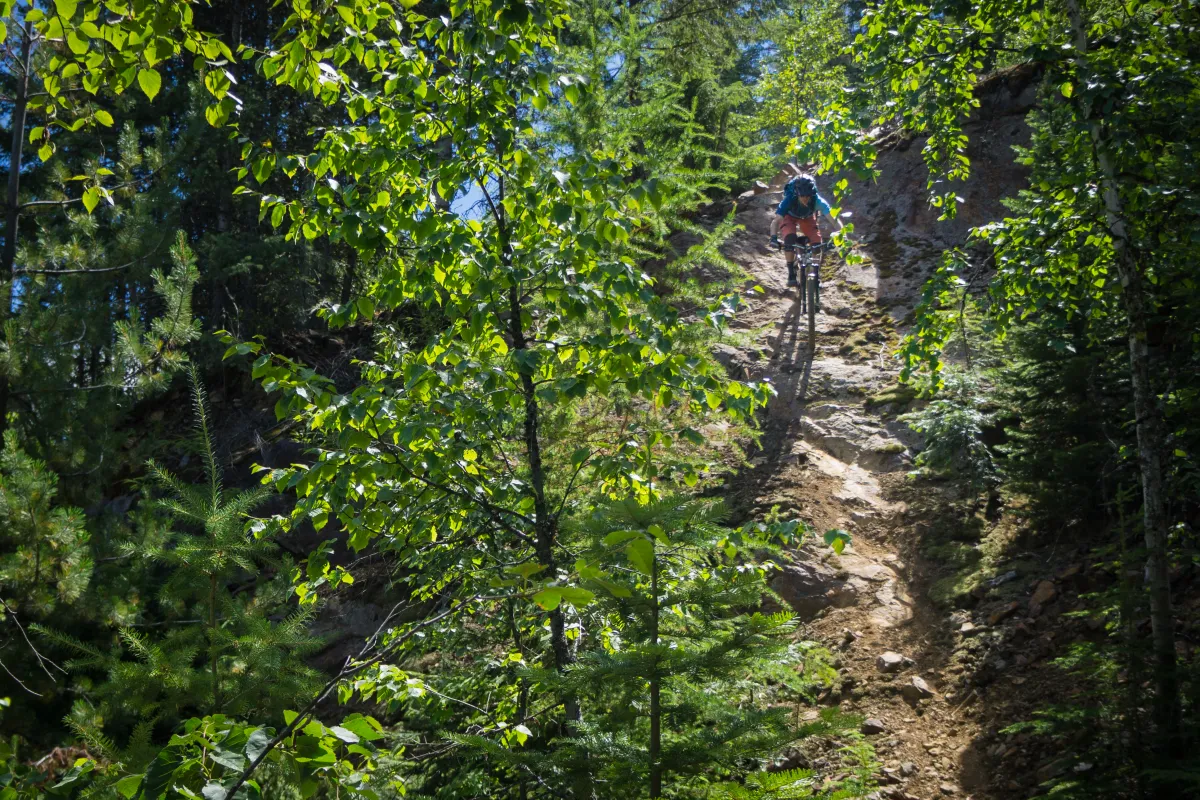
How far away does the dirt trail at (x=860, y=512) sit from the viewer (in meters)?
5.51

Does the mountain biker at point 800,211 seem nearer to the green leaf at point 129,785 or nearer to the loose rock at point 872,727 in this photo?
the loose rock at point 872,727

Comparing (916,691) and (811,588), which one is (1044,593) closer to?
(916,691)

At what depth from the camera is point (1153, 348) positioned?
617 centimetres

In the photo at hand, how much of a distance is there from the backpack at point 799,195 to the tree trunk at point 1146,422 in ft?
26.9

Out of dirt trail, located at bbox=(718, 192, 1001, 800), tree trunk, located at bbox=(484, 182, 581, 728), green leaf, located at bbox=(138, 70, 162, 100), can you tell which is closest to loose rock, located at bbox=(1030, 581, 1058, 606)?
dirt trail, located at bbox=(718, 192, 1001, 800)

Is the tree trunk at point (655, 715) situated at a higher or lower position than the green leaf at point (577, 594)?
lower

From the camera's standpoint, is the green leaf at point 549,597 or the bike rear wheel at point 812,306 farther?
the bike rear wheel at point 812,306

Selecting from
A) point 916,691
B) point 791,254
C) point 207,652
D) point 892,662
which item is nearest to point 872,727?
point 916,691

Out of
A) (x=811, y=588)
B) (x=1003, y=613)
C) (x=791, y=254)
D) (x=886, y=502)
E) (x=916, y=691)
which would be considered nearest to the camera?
(x=916, y=691)

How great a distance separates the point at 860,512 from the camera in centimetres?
840

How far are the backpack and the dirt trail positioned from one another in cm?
170

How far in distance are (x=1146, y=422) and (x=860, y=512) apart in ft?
14.0

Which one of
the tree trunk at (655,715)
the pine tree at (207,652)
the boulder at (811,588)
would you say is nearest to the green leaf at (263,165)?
the pine tree at (207,652)

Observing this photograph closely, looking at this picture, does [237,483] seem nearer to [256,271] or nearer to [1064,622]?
[256,271]
